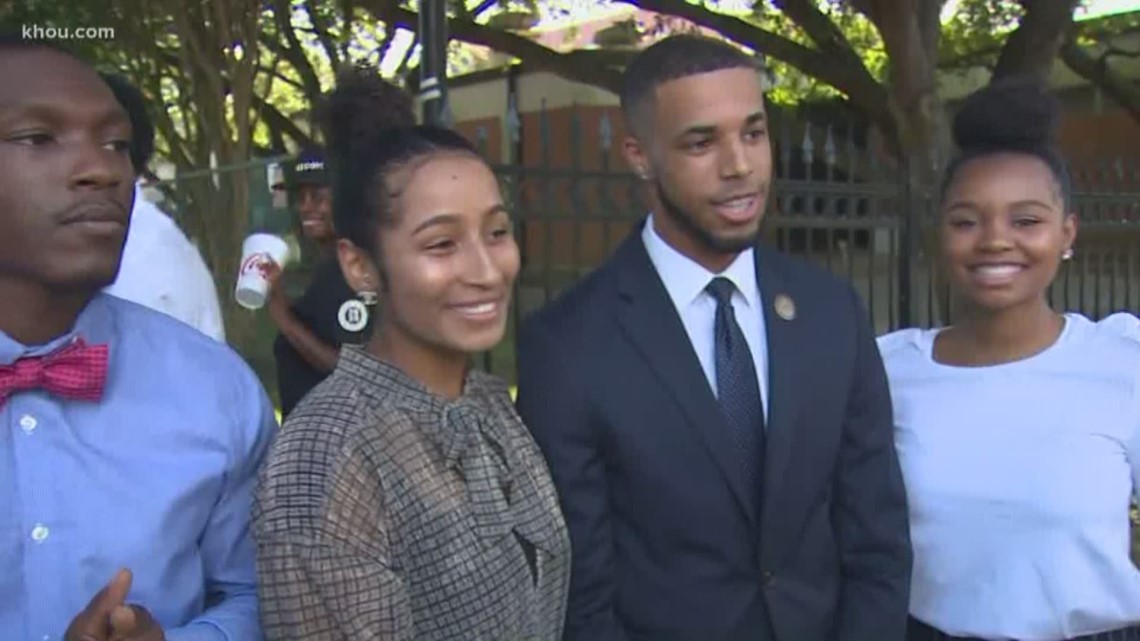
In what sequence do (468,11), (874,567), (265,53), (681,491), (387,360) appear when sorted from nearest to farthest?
1. (387,360)
2. (681,491)
3. (874,567)
4. (468,11)
5. (265,53)

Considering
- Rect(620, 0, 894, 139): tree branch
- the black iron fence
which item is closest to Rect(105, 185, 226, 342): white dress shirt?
the black iron fence

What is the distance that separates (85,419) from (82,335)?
5.2 inches

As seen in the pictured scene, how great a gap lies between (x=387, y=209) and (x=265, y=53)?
1119 centimetres

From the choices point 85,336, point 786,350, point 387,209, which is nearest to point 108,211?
point 85,336

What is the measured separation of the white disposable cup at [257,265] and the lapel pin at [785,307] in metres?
1.91

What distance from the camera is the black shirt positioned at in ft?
11.6

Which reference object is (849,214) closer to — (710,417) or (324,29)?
(710,417)

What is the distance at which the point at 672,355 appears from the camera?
2.23 meters

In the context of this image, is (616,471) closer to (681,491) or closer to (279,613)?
(681,491)

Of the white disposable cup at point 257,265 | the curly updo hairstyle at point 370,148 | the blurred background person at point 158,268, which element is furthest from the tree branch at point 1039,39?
the curly updo hairstyle at point 370,148

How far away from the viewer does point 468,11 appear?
33.5 feet

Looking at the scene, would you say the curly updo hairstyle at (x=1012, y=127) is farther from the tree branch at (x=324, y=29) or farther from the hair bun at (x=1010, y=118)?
the tree branch at (x=324, y=29)

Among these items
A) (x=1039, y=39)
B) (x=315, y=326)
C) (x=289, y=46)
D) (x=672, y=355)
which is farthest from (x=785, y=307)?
(x=289, y=46)

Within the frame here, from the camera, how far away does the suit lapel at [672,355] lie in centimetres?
218
